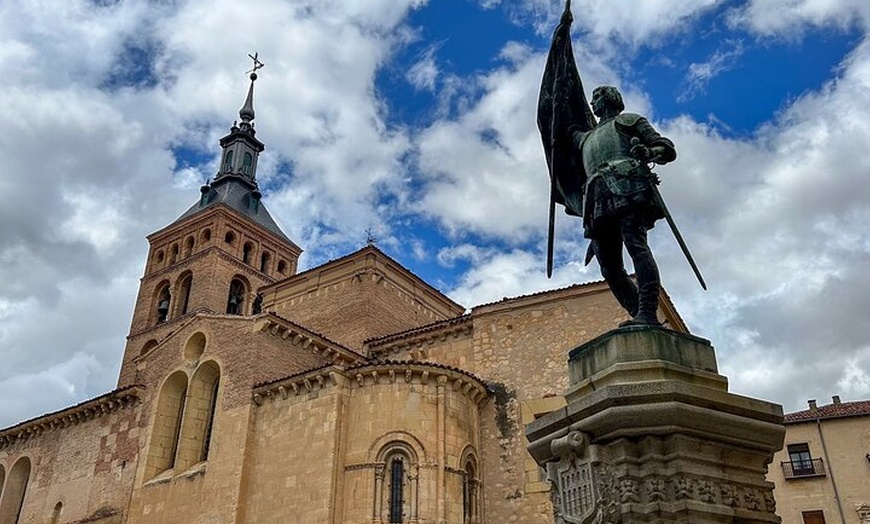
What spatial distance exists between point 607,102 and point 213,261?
38385mm

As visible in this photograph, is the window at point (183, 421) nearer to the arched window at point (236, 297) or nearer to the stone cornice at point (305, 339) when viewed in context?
the stone cornice at point (305, 339)

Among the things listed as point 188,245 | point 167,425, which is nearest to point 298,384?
point 167,425

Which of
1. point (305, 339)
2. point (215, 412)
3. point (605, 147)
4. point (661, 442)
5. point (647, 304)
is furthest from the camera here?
point (305, 339)

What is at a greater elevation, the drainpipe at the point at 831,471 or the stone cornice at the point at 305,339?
the stone cornice at the point at 305,339

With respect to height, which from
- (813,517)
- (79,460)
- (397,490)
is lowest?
(397,490)

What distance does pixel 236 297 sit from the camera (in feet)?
143

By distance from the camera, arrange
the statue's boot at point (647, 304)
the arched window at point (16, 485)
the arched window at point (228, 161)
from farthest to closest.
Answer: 1. the arched window at point (228, 161)
2. the arched window at point (16, 485)
3. the statue's boot at point (647, 304)

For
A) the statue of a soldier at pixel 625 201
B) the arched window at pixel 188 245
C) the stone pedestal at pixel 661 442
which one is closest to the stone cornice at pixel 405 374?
the statue of a soldier at pixel 625 201

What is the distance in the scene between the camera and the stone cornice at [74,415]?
2504 centimetres

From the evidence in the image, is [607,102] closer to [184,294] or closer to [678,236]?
[678,236]

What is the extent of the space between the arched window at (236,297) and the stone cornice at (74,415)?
14.2 meters

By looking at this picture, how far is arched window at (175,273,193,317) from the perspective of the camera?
4236 centimetres

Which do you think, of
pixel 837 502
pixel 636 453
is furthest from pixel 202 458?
pixel 837 502

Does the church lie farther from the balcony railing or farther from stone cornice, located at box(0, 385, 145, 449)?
the balcony railing
